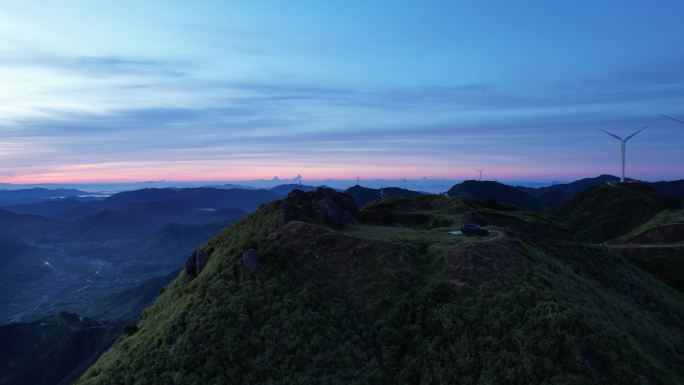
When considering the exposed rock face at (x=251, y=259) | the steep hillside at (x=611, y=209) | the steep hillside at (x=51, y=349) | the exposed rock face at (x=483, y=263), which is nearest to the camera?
the exposed rock face at (x=483, y=263)

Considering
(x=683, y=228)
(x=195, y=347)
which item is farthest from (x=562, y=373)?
(x=683, y=228)

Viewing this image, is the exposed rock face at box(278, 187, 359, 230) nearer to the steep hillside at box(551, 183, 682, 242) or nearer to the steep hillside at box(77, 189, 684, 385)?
the steep hillside at box(77, 189, 684, 385)

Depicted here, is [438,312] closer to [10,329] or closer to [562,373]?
[562,373]

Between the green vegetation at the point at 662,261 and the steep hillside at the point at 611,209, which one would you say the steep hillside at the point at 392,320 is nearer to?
the green vegetation at the point at 662,261

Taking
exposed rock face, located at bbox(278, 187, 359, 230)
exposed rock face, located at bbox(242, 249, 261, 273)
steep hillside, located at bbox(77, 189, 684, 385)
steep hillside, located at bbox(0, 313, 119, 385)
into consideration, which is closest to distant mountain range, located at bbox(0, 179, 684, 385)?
steep hillside, located at bbox(77, 189, 684, 385)

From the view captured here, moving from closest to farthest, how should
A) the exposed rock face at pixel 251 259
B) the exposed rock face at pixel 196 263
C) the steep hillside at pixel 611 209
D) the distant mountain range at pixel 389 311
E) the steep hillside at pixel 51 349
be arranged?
the distant mountain range at pixel 389 311 < the exposed rock face at pixel 251 259 < the exposed rock face at pixel 196 263 < the steep hillside at pixel 611 209 < the steep hillside at pixel 51 349

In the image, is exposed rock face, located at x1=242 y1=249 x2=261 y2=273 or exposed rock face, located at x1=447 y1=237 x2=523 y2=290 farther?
exposed rock face, located at x1=242 y1=249 x2=261 y2=273

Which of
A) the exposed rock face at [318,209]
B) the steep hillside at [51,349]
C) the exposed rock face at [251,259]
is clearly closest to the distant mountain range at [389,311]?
the exposed rock face at [318,209]
